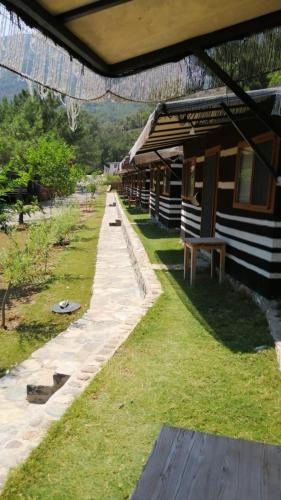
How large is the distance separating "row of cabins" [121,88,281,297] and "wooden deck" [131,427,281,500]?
3660 millimetres

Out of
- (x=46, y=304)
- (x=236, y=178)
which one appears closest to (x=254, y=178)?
(x=236, y=178)

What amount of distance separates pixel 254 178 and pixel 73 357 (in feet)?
13.2

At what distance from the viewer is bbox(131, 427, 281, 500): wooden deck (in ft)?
5.32

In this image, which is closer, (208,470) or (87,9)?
(208,470)

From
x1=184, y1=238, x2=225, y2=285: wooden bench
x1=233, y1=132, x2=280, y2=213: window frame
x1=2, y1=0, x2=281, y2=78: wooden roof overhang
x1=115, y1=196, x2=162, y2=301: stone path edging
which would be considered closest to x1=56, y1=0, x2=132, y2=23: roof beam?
x1=2, y1=0, x2=281, y2=78: wooden roof overhang

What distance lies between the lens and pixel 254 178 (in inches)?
257

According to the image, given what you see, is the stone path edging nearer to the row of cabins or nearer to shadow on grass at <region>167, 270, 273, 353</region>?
A: shadow on grass at <region>167, 270, 273, 353</region>

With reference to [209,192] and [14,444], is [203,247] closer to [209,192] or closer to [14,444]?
[209,192]

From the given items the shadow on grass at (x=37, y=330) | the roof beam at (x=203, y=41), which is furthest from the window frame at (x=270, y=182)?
the shadow on grass at (x=37, y=330)

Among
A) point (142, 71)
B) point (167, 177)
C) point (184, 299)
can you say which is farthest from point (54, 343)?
point (167, 177)

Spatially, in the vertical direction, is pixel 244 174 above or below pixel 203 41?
below

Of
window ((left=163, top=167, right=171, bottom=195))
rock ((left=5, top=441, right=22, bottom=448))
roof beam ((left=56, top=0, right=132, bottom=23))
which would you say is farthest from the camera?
window ((left=163, top=167, right=171, bottom=195))

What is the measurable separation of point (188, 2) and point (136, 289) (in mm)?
6978

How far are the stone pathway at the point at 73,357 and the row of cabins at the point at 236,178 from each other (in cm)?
176
